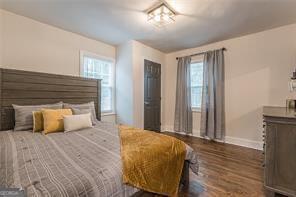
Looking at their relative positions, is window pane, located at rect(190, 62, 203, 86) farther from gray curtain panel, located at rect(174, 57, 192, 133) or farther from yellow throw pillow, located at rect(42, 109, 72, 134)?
yellow throw pillow, located at rect(42, 109, 72, 134)

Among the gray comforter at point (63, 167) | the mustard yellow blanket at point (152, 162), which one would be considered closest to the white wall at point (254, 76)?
the mustard yellow blanket at point (152, 162)

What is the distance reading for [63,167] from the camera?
1.16 meters

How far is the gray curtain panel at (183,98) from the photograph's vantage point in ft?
14.6

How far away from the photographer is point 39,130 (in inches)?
89.7

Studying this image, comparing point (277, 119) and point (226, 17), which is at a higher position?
point (226, 17)

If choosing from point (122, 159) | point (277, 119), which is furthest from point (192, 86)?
point (122, 159)

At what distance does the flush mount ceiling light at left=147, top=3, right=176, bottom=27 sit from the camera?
2.39 m

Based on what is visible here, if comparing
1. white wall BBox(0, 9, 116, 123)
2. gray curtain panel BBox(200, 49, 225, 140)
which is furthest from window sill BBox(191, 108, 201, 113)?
white wall BBox(0, 9, 116, 123)

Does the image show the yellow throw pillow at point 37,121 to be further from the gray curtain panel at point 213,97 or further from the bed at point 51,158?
the gray curtain panel at point 213,97

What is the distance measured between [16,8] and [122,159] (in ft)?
9.45

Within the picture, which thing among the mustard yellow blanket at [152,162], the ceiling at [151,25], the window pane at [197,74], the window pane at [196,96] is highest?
the ceiling at [151,25]

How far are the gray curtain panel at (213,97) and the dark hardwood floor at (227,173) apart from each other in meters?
0.55

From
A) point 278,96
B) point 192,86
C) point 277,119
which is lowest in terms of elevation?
point 277,119

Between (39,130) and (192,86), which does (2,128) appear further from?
(192,86)
